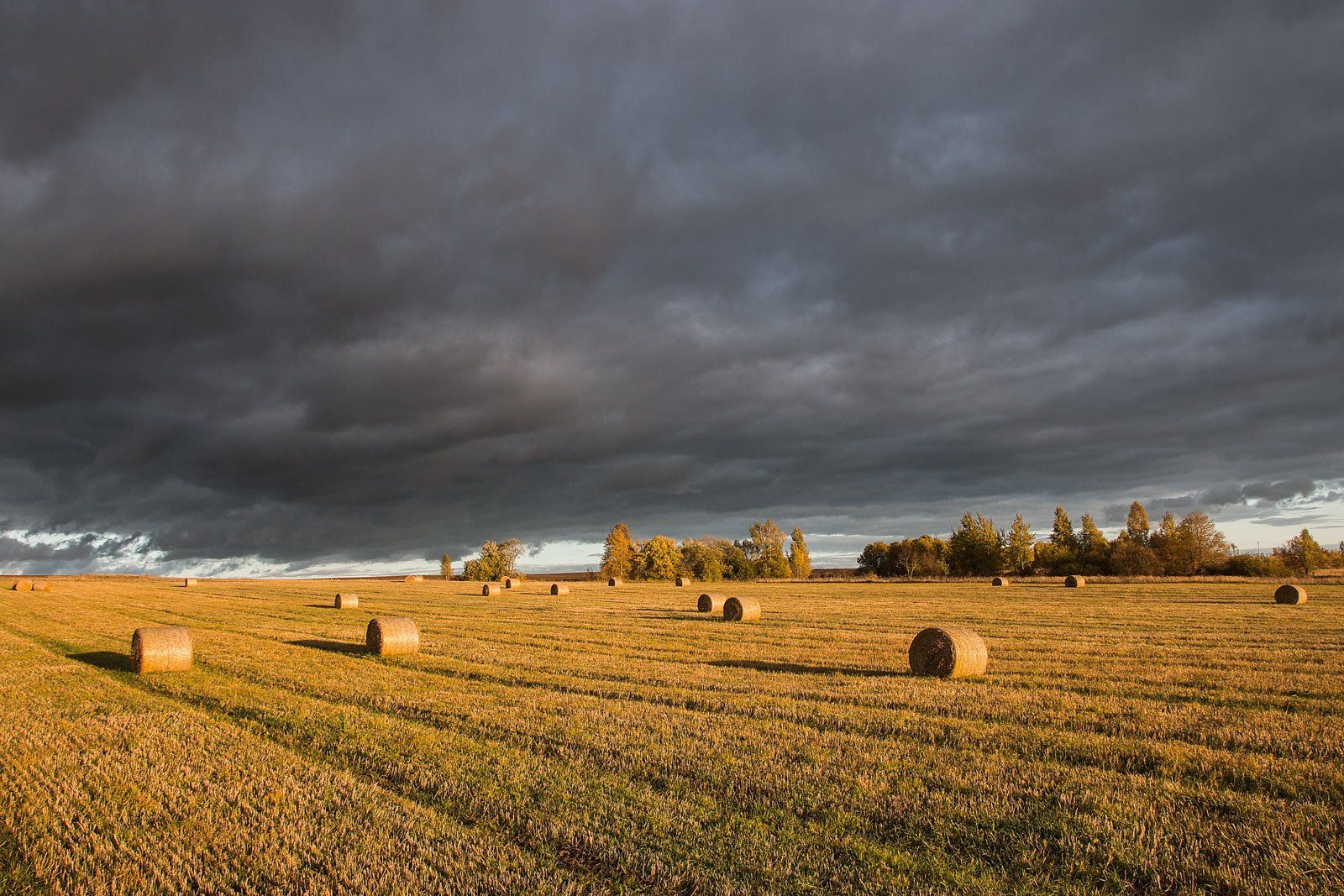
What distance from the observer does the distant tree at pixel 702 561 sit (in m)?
99.9

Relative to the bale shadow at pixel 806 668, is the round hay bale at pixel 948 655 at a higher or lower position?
higher

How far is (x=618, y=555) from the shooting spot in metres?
105

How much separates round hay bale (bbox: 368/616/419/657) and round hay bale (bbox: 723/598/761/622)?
1351 cm

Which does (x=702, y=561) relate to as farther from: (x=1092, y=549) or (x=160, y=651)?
(x=160, y=651)

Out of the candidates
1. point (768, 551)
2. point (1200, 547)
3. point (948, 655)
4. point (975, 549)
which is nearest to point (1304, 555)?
point (1200, 547)

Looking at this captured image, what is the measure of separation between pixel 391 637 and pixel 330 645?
12.3 ft

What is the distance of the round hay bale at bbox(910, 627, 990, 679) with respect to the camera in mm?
14062

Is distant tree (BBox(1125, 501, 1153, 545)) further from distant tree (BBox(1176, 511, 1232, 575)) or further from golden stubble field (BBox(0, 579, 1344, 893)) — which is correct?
golden stubble field (BBox(0, 579, 1344, 893))

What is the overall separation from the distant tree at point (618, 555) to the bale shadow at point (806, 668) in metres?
88.3

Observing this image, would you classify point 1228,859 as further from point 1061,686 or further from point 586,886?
point 1061,686

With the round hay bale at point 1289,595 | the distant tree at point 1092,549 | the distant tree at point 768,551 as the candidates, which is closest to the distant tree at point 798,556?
the distant tree at point 768,551

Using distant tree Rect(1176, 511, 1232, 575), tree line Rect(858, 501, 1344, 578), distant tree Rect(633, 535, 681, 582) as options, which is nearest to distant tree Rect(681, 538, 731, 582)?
distant tree Rect(633, 535, 681, 582)

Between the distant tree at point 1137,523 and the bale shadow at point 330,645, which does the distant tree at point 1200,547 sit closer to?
the distant tree at point 1137,523

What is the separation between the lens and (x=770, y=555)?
390ft
